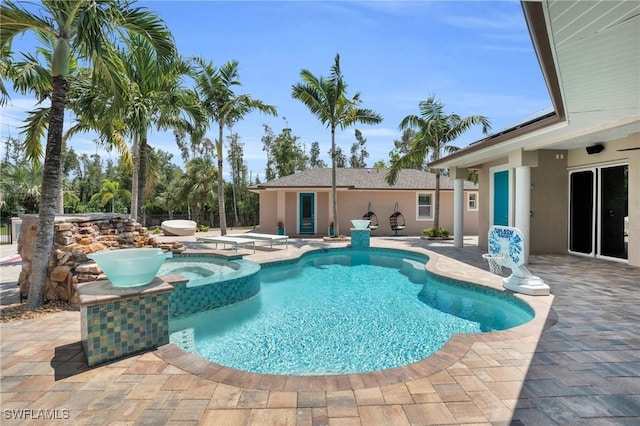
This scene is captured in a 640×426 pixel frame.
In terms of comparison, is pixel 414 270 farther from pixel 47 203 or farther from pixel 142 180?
pixel 142 180

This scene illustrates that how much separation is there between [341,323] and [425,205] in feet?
49.8

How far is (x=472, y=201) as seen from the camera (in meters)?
19.5

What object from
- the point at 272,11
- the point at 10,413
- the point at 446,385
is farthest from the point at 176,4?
the point at 446,385

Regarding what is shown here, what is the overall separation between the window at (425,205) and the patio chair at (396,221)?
1.20m

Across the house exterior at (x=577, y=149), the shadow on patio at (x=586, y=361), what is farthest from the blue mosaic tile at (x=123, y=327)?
the house exterior at (x=577, y=149)

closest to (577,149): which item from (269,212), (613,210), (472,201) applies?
(613,210)

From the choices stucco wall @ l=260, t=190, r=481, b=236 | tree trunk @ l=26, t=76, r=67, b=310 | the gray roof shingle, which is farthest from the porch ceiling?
stucco wall @ l=260, t=190, r=481, b=236

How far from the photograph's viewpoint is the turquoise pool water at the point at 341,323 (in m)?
4.28

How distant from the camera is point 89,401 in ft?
8.69

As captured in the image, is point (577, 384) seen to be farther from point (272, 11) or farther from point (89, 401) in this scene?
point (272, 11)

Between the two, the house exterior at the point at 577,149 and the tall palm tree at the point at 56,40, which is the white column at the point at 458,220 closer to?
the house exterior at the point at 577,149

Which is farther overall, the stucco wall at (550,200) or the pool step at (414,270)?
the stucco wall at (550,200)

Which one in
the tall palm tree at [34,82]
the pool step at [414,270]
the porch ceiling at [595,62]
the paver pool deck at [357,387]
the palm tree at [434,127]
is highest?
the palm tree at [434,127]

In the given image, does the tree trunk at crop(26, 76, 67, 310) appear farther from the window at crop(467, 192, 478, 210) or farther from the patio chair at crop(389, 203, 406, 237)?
the window at crop(467, 192, 478, 210)
